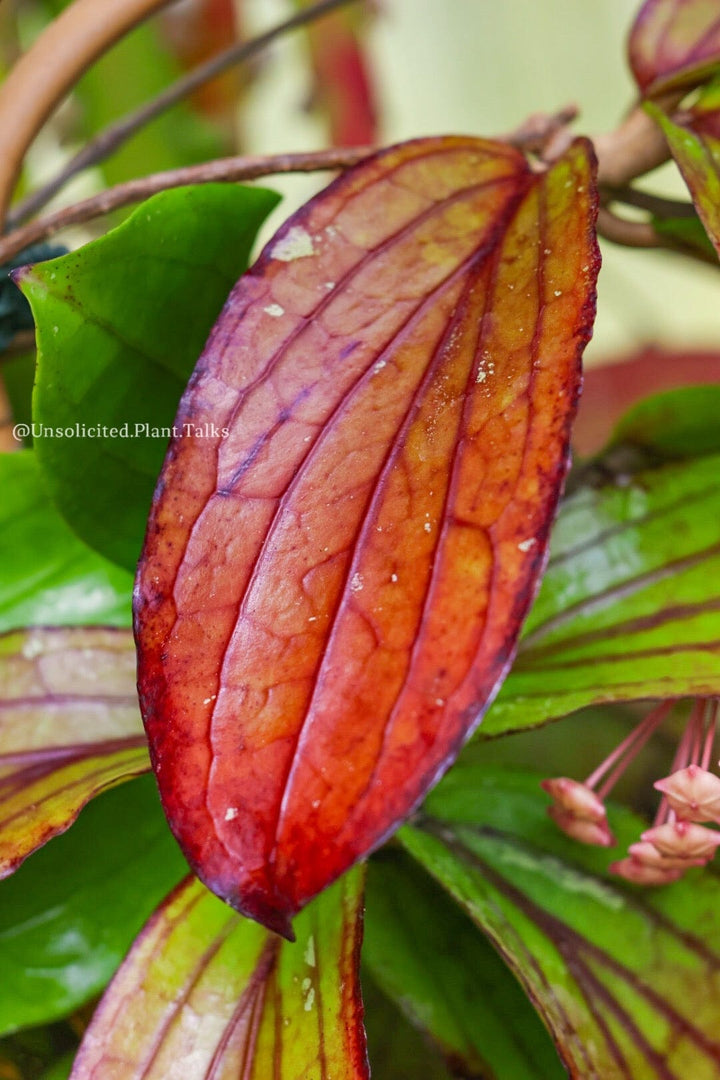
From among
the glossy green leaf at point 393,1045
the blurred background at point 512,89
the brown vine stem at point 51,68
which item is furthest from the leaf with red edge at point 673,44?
the blurred background at point 512,89

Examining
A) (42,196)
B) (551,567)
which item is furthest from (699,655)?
(42,196)

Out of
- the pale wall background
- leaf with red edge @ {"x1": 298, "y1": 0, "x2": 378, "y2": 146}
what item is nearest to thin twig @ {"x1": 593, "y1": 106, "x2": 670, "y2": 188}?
leaf with red edge @ {"x1": 298, "y1": 0, "x2": 378, "y2": 146}

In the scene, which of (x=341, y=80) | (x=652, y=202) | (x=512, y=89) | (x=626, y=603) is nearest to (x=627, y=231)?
(x=652, y=202)

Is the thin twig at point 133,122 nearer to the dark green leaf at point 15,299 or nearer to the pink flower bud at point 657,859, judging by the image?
the dark green leaf at point 15,299

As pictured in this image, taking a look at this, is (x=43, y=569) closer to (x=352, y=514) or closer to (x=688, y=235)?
(x=352, y=514)

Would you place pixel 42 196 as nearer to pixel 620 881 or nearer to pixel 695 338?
pixel 620 881

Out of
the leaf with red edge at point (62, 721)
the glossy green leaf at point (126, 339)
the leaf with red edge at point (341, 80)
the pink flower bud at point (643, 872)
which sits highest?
the leaf with red edge at point (341, 80)
